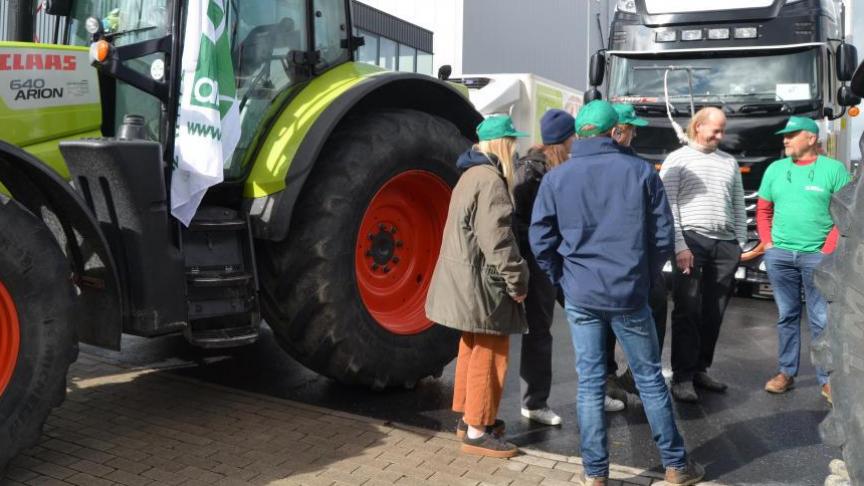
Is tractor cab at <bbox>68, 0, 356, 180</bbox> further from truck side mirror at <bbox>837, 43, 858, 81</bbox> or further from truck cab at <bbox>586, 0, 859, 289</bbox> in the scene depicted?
truck side mirror at <bbox>837, 43, 858, 81</bbox>

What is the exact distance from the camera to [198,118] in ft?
13.1

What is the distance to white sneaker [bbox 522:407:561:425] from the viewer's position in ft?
15.0

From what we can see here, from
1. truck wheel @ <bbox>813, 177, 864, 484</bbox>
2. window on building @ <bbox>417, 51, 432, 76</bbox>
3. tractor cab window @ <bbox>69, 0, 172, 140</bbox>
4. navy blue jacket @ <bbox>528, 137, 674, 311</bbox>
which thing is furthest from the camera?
window on building @ <bbox>417, 51, 432, 76</bbox>

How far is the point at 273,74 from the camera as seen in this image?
15.4 feet

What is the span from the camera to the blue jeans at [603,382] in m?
3.64

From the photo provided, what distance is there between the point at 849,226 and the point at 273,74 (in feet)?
10.1

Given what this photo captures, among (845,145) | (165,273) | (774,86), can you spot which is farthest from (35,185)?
(845,145)

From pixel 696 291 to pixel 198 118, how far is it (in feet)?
9.53

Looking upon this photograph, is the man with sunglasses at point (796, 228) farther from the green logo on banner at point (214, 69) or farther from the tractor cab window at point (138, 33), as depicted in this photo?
the tractor cab window at point (138, 33)

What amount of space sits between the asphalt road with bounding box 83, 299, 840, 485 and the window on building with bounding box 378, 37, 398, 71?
698 inches

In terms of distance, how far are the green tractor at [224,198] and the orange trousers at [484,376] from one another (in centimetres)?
70

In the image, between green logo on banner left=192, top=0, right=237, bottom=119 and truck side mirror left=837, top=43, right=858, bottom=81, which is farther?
truck side mirror left=837, top=43, right=858, bottom=81

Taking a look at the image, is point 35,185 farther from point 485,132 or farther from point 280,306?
point 485,132

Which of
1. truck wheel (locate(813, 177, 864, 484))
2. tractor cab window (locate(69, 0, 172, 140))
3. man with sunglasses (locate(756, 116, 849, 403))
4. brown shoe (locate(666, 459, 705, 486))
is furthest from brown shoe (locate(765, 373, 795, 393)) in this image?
tractor cab window (locate(69, 0, 172, 140))
